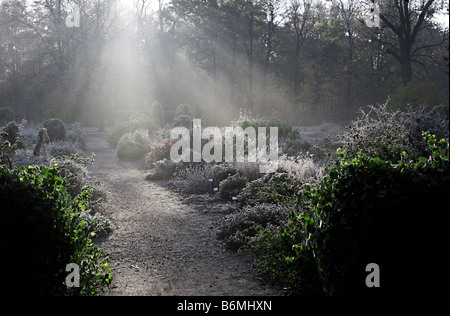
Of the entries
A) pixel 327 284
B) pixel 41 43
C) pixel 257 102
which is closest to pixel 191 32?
pixel 257 102

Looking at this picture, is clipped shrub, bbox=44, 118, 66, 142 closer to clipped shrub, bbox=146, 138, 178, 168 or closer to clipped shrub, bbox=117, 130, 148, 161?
clipped shrub, bbox=117, 130, 148, 161

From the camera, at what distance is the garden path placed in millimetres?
3271

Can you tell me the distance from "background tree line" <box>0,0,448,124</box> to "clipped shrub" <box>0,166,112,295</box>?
19.4m

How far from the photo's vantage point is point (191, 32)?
106 feet

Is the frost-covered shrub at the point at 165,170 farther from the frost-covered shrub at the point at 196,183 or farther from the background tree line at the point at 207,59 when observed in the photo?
the background tree line at the point at 207,59

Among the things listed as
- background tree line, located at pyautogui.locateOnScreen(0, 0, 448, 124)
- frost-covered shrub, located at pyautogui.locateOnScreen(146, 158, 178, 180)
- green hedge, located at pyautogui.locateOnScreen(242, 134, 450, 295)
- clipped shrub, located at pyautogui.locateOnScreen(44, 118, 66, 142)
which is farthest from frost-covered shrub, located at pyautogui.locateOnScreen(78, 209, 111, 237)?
background tree line, located at pyautogui.locateOnScreen(0, 0, 448, 124)

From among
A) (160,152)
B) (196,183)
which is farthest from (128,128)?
(196,183)

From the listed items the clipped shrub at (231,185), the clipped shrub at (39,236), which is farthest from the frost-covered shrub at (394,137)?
the clipped shrub at (39,236)

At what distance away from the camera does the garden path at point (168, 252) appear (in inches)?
129

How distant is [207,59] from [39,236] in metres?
34.5

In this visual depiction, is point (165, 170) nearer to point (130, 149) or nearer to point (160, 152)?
point (160, 152)

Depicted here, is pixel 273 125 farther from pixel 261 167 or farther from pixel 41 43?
pixel 41 43

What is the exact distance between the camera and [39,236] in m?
2.63
